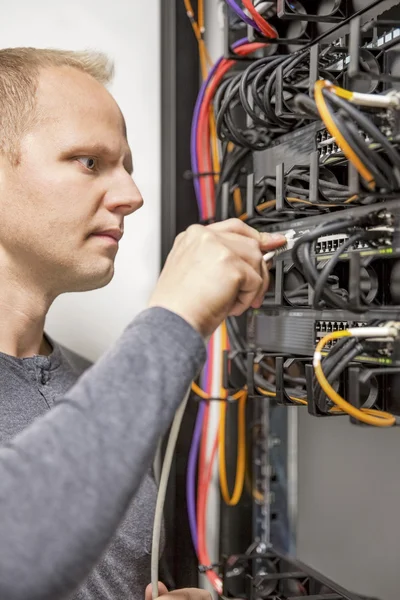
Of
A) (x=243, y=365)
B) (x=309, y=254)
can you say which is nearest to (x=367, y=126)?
(x=309, y=254)

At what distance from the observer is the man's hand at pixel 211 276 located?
76 centimetres

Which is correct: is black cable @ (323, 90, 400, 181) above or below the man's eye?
below

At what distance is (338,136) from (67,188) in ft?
1.65

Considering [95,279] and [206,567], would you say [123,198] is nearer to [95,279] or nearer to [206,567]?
[95,279]

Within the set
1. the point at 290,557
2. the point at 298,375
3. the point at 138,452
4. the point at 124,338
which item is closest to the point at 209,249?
the point at 124,338

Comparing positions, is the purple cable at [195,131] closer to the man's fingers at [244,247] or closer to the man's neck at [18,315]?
the man's neck at [18,315]

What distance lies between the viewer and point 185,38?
156cm

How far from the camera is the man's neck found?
3.94ft

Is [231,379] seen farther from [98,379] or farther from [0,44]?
[0,44]

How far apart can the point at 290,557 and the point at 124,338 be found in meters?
0.76

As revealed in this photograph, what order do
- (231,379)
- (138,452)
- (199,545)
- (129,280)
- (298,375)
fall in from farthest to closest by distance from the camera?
(129,280) → (199,545) → (231,379) → (298,375) → (138,452)

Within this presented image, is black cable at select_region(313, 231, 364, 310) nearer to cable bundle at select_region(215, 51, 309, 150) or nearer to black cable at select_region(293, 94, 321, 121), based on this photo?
black cable at select_region(293, 94, 321, 121)

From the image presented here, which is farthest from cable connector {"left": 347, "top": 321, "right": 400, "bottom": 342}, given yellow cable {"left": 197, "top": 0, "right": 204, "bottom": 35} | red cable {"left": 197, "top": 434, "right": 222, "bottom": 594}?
yellow cable {"left": 197, "top": 0, "right": 204, "bottom": 35}

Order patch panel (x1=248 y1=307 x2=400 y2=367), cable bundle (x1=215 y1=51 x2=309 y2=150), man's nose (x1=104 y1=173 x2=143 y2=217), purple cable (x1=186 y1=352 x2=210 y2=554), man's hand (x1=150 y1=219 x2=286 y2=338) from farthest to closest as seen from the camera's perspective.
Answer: purple cable (x1=186 y1=352 x2=210 y2=554) < man's nose (x1=104 y1=173 x2=143 y2=217) < cable bundle (x1=215 y1=51 x2=309 y2=150) < patch panel (x1=248 y1=307 x2=400 y2=367) < man's hand (x1=150 y1=219 x2=286 y2=338)
